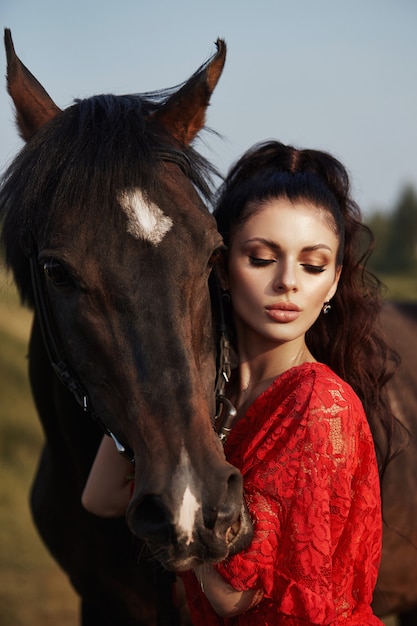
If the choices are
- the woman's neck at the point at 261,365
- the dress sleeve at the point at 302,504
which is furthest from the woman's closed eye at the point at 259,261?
the dress sleeve at the point at 302,504

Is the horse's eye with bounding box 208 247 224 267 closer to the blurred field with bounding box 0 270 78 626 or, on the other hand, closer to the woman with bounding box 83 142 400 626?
the woman with bounding box 83 142 400 626

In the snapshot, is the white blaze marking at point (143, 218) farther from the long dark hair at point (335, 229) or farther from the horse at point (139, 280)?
the long dark hair at point (335, 229)

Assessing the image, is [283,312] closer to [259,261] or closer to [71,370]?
[259,261]

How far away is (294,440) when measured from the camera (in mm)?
1764

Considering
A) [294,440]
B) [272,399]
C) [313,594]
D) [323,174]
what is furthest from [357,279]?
[313,594]

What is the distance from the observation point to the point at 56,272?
1.96m

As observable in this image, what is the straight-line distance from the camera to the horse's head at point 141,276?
160cm

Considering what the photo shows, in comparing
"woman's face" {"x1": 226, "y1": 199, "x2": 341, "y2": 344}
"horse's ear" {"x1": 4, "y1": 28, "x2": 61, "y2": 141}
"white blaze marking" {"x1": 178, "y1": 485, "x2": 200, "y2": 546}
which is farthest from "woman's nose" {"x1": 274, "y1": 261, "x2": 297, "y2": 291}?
"horse's ear" {"x1": 4, "y1": 28, "x2": 61, "y2": 141}

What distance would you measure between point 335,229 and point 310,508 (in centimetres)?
86

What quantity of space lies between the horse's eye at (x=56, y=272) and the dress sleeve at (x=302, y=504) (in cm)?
70

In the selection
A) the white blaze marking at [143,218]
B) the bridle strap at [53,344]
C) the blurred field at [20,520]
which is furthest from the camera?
the blurred field at [20,520]

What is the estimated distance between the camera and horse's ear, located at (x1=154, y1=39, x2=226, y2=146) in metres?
2.24

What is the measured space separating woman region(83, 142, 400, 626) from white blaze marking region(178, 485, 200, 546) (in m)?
0.24

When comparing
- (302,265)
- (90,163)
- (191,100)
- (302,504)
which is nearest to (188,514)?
(302,504)
